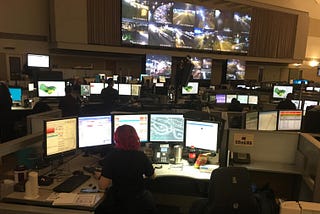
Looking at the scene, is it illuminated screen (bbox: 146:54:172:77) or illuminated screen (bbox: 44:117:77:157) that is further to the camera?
illuminated screen (bbox: 146:54:172:77)

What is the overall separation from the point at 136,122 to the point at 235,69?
10.5 meters

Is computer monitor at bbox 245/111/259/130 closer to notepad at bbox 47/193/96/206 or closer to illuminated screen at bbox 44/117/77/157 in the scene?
illuminated screen at bbox 44/117/77/157

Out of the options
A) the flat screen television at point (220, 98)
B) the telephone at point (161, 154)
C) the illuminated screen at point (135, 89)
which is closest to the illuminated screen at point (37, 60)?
the illuminated screen at point (135, 89)

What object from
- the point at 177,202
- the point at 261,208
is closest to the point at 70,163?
the point at 177,202

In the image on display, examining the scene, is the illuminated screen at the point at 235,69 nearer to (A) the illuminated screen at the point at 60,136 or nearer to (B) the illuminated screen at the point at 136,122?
(B) the illuminated screen at the point at 136,122

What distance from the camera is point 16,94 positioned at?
6453 millimetres

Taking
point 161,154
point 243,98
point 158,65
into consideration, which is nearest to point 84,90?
point 158,65

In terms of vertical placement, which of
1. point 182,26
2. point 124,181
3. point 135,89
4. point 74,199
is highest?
point 182,26

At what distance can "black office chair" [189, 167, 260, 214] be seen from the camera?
6.44 feet

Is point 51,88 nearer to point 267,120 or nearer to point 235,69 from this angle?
point 267,120

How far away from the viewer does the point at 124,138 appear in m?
2.25

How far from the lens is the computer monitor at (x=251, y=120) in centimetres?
378

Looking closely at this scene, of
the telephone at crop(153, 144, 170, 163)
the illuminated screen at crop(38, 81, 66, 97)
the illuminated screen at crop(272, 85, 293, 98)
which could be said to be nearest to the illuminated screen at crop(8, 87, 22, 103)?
the illuminated screen at crop(38, 81, 66, 97)

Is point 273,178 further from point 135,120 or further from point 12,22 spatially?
point 12,22
